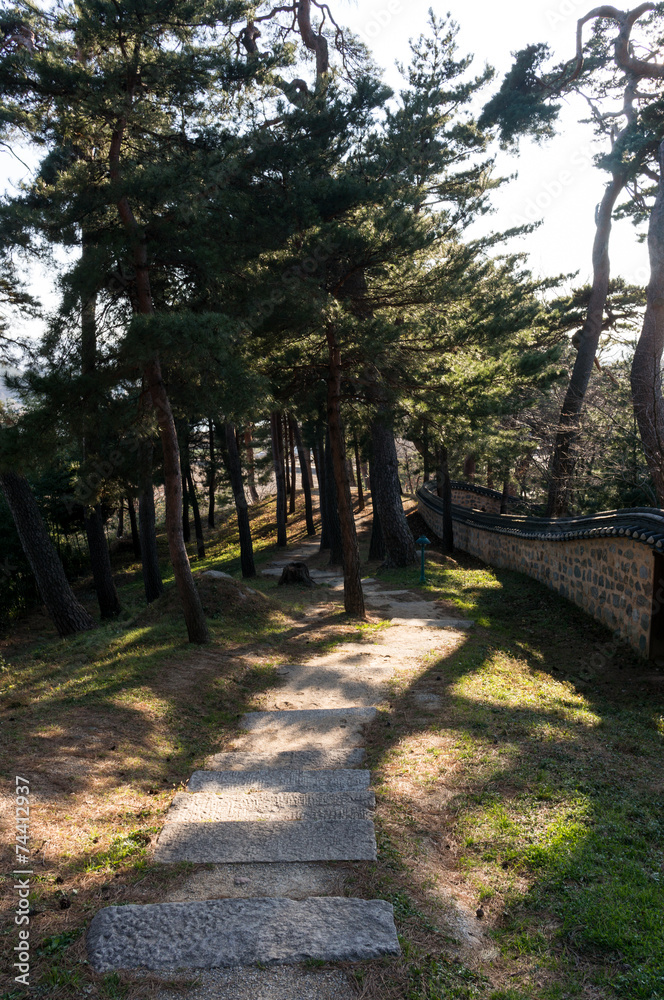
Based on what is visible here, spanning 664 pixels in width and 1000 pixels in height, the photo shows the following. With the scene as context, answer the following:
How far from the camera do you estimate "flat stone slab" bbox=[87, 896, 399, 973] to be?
2.44m

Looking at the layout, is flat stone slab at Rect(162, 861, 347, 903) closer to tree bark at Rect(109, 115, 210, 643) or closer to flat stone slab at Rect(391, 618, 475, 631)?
tree bark at Rect(109, 115, 210, 643)

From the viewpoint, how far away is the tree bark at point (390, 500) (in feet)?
51.4

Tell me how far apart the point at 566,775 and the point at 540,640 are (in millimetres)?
5545

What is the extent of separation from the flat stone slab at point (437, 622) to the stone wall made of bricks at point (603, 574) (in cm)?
A: 199

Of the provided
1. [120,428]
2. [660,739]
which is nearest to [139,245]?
[120,428]

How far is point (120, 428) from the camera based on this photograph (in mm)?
8156

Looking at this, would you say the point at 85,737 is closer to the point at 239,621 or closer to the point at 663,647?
the point at 239,621

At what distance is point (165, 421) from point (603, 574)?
267 inches

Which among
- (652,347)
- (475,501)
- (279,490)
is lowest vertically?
(475,501)

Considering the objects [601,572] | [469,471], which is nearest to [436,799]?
[601,572]

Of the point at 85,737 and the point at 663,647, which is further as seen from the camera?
the point at 663,647
